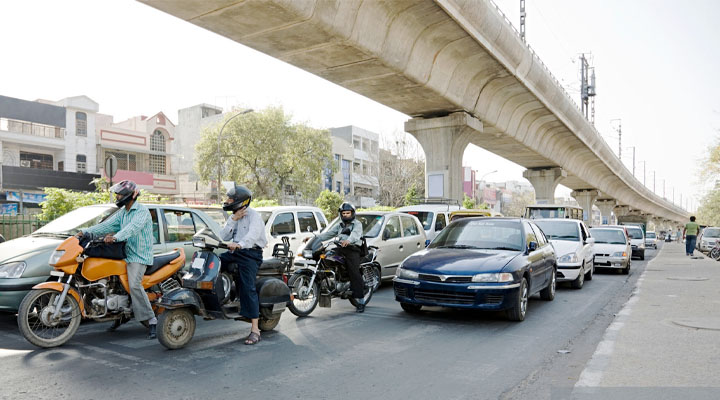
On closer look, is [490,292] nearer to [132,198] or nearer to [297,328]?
[297,328]

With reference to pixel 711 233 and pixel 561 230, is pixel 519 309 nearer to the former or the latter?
pixel 561 230

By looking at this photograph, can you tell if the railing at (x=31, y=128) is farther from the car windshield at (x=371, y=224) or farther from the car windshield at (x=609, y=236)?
the car windshield at (x=609, y=236)

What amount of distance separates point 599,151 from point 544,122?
11.9 meters

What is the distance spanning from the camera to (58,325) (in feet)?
18.6

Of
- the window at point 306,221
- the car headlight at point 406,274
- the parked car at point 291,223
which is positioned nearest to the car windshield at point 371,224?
the parked car at point 291,223

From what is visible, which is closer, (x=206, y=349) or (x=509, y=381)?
(x=509, y=381)

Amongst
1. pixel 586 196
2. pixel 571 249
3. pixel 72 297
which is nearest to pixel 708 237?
pixel 571 249

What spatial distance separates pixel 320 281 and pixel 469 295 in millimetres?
2273

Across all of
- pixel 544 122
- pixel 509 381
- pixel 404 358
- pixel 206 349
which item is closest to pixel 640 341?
pixel 509 381

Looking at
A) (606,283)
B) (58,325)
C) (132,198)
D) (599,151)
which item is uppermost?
(599,151)

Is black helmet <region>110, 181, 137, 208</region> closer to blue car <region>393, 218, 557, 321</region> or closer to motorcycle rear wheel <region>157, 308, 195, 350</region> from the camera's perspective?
motorcycle rear wheel <region>157, 308, 195, 350</region>

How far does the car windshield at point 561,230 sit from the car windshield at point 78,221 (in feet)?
32.8

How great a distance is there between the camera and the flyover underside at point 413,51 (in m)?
12.1

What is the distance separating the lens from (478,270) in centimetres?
725
